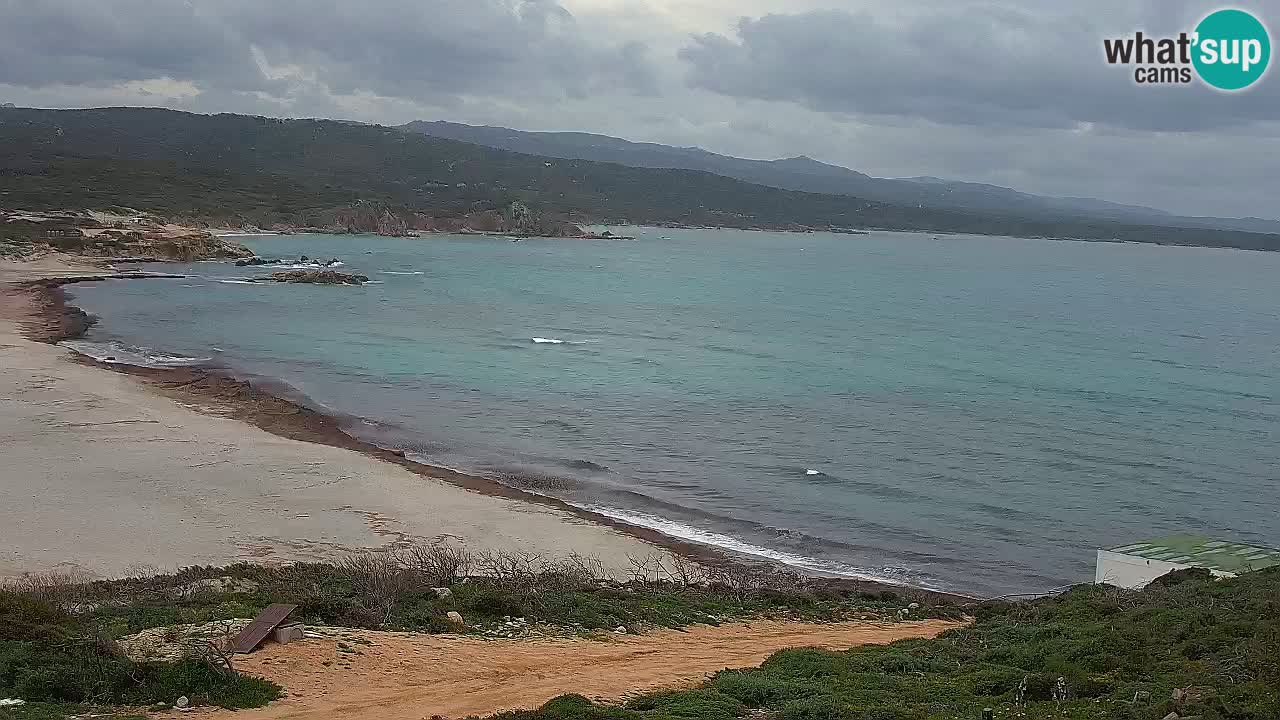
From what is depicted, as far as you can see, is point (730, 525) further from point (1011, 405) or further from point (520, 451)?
point (1011, 405)

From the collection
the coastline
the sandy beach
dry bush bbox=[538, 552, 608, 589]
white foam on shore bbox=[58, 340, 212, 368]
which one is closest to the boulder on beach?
the coastline

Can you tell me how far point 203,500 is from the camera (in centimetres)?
2192

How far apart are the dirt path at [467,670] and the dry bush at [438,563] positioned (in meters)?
3.07

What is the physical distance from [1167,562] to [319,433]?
22.1 m

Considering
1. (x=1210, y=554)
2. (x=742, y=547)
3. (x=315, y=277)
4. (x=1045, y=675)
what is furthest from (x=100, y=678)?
(x=315, y=277)

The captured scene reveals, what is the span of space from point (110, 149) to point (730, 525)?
6927 inches

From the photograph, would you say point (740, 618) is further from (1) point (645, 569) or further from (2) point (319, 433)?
(2) point (319, 433)

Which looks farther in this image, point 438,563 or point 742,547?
point 742,547

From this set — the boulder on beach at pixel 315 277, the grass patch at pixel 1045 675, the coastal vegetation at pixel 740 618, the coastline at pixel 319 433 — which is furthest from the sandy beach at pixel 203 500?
the boulder on beach at pixel 315 277

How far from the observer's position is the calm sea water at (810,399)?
80.4 ft

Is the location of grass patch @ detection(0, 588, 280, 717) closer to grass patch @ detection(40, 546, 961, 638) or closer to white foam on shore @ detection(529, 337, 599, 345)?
grass patch @ detection(40, 546, 961, 638)

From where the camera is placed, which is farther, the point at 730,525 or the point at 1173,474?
the point at 1173,474

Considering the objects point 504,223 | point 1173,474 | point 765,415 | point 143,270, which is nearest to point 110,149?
point 504,223

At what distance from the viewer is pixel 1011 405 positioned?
38.8 m
